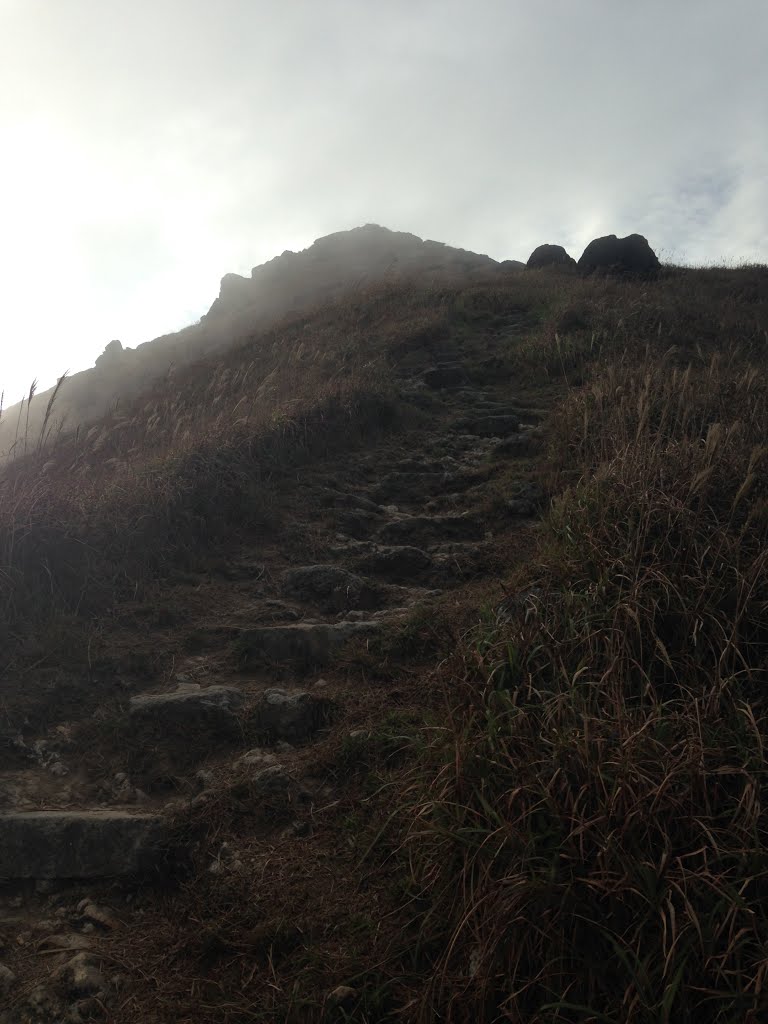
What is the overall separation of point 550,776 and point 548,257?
66.7 feet

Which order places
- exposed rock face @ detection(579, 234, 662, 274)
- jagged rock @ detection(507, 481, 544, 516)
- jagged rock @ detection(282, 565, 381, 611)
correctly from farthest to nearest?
exposed rock face @ detection(579, 234, 662, 274)
jagged rock @ detection(507, 481, 544, 516)
jagged rock @ detection(282, 565, 381, 611)

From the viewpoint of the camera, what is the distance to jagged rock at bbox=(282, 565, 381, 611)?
4.90 m

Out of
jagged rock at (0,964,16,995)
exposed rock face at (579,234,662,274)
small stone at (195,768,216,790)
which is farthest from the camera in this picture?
exposed rock face at (579,234,662,274)

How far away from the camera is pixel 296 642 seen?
14.0 feet

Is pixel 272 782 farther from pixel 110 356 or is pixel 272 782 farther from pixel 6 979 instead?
pixel 110 356

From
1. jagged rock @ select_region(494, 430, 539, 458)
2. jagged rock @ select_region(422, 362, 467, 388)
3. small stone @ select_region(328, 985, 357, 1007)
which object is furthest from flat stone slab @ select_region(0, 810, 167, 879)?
jagged rock @ select_region(422, 362, 467, 388)

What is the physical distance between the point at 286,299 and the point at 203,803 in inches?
890

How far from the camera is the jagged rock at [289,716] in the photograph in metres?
3.54

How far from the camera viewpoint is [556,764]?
2.26 m

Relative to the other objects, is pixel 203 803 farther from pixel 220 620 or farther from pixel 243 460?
pixel 243 460

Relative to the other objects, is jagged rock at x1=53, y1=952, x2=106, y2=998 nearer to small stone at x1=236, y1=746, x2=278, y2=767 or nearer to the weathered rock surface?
small stone at x1=236, y1=746, x2=278, y2=767

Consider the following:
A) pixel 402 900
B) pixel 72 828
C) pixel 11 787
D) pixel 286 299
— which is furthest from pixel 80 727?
pixel 286 299

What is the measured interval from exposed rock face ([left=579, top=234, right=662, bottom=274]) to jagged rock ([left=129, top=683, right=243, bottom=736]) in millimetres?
16533

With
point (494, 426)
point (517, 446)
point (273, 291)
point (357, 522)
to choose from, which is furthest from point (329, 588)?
point (273, 291)
